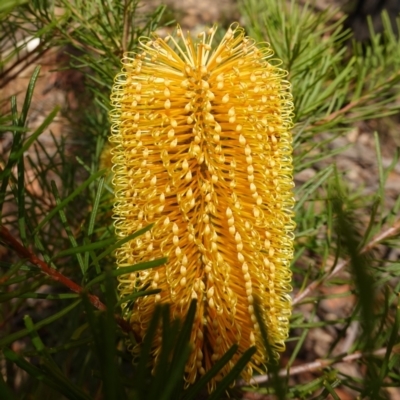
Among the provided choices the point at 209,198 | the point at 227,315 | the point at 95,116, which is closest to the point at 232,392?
the point at 227,315

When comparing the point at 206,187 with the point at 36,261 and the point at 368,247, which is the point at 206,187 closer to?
the point at 36,261

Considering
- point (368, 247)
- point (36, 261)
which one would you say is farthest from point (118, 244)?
point (368, 247)

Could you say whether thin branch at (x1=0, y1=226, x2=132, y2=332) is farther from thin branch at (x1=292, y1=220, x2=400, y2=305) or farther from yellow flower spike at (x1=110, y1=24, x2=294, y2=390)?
thin branch at (x1=292, y1=220, x2=400, y2=305)

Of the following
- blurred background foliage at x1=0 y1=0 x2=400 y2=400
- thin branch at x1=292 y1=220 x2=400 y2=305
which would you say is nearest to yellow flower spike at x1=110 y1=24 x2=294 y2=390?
blurred background foliage at x1=0 y1=0 x2=400 y2=400

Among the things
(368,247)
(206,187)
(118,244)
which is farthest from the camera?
(368,247)

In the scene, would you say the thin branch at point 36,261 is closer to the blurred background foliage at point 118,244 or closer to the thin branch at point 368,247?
the blurred background foliage at point 118,244

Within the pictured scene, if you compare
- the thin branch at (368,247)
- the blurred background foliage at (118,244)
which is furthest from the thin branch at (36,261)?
the thin branch at (368,247)
